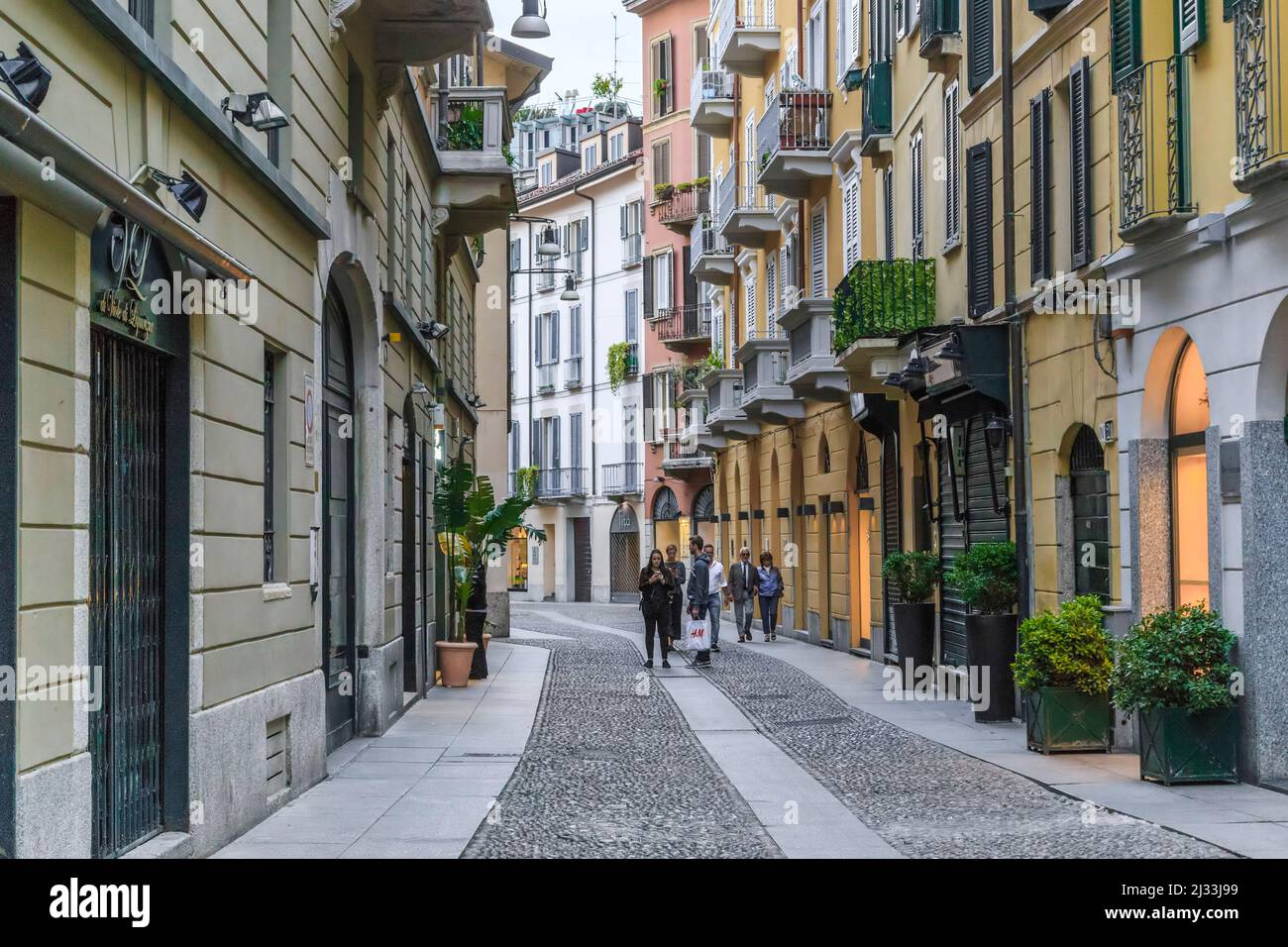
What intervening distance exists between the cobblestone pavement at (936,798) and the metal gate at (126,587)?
431 centimetres

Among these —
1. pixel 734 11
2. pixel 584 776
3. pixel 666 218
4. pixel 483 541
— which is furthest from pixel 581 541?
pixel 584 776

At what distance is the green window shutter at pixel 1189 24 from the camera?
12648 mm

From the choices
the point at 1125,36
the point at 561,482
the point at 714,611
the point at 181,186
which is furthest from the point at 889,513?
the point at 561,482

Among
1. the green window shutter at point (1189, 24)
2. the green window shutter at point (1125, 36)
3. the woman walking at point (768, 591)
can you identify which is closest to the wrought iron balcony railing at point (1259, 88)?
the green window shutter at point (1189, 24)

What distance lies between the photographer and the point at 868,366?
76.8ft

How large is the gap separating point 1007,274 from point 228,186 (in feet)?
32.8

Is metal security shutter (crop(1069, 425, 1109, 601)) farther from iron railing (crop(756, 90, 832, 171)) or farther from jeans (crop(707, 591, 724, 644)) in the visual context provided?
iron railing (crop(756, 90, 832, 171))

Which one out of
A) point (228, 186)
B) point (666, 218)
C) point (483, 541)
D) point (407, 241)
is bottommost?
point (483, 541)

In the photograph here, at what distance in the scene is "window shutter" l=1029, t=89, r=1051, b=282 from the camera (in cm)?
1669

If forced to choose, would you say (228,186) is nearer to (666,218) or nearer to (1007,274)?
(1007,274)

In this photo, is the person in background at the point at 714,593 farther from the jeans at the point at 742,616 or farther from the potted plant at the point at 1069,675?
the potted plant at the point at 1069,675

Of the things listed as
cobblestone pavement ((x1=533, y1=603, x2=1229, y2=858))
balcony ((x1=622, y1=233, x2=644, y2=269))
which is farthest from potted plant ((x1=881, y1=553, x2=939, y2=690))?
balcony ((x1=622, y1=233, x2=644, y2=269))

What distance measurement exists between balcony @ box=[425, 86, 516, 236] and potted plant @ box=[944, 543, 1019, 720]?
8485mm

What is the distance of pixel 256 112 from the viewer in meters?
10.5
